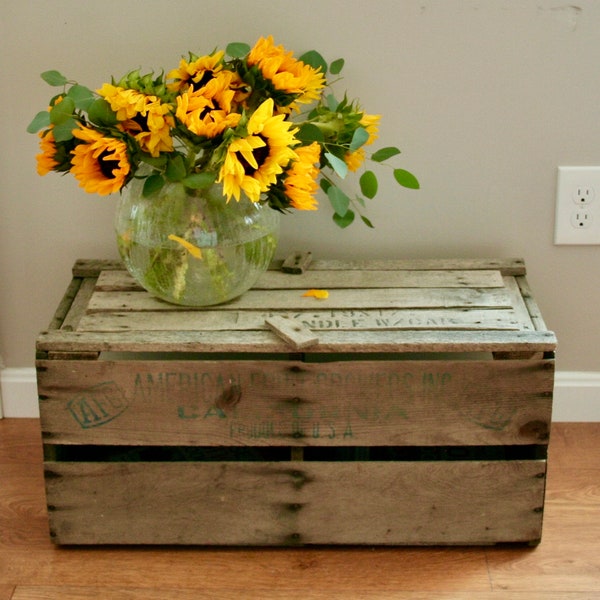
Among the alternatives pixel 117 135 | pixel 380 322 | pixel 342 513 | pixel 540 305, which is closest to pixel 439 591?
pixel 342 513

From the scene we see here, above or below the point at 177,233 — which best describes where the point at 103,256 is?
below

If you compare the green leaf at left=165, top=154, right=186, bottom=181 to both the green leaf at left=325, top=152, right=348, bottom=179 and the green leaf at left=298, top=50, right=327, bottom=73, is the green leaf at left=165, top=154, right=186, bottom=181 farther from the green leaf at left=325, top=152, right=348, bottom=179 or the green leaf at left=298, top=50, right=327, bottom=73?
the green leaf at left=298, top=50, right=327, bottom=73

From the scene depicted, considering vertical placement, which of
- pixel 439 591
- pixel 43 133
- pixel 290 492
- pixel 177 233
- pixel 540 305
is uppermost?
pixel 43 133

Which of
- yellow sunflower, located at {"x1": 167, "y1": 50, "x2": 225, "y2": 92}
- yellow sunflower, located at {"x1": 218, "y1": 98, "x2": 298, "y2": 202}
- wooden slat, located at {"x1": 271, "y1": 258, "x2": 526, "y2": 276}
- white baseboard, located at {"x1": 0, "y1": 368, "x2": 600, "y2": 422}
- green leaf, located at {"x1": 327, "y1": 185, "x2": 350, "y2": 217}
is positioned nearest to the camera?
yellow sunflower, located at {"x1": 218, "y1": 98, "x2": 298, "y2": 202}

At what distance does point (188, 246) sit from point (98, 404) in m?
0.25

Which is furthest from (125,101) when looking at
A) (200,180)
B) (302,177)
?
(302,177)

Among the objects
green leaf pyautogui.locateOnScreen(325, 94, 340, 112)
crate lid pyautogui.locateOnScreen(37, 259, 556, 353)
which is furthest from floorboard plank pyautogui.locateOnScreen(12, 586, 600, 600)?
green leaf pyautogui.locateOnScreen(325, 94, 340, 112)

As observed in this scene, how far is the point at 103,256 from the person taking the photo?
5.72 ft

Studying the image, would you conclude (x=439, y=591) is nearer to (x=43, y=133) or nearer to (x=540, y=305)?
(x=540, y=305)

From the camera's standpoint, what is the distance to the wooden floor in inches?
57.4

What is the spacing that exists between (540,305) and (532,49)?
16.8 inches

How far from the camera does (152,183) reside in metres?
1.38

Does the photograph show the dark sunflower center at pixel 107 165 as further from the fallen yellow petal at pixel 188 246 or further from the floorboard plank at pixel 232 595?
the floorboard plank at pixel 232 595

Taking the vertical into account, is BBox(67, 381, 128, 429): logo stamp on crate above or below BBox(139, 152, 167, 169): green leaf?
below
